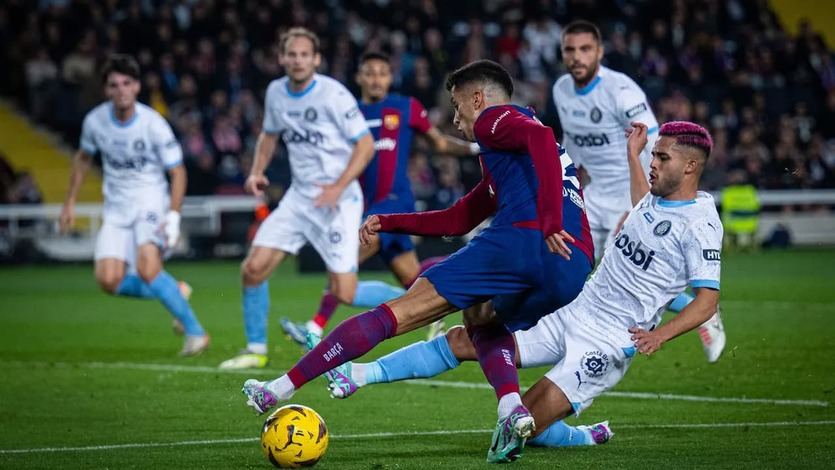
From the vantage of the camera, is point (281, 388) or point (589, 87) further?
point (589, 87)

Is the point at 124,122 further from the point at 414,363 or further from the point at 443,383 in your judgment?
the point at 414,363

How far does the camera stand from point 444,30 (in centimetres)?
2755

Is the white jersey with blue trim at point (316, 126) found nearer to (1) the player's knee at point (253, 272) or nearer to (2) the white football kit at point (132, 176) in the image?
(1) the player's knee at point (253, 272)

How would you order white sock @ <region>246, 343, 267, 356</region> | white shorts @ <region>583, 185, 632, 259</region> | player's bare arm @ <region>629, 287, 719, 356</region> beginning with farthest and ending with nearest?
white sock @ <region>246, 343, 267, 356</region> → white shorts @ <region>583, 185, 632, 259</region> → player's bare arm @ <region>629, 287, 719, 356</region>

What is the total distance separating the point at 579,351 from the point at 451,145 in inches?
193

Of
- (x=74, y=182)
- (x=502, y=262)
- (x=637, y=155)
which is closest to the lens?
(x=502, y=262)

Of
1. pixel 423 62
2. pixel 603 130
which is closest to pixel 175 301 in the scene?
pixel 603 130

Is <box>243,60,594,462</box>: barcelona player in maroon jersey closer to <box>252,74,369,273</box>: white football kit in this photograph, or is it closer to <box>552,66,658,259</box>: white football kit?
<box>552,66,658,259</box>: white football kit

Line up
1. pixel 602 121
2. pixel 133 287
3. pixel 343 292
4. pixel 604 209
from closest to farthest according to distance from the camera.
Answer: pixel 602 121, pixel 604 209, pixel 343 292, pixel 133 287

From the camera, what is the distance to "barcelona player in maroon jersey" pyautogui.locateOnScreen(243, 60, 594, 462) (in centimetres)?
658

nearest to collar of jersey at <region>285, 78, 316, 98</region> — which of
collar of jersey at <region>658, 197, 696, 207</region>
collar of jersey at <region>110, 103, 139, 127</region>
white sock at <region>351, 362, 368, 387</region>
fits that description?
collar of jersey at <region>110, 103, 139, 127</region>

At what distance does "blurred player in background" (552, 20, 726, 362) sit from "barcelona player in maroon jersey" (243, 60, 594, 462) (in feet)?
9.91

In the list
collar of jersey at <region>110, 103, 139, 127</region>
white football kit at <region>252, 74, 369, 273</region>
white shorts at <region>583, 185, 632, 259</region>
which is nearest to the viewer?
white shorts at <region>583, 185, 632, 259</region>

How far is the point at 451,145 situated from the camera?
1180cm
